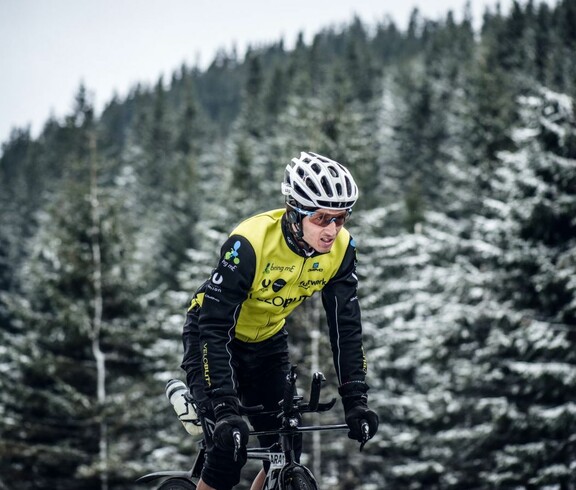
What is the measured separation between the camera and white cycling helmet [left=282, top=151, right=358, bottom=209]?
424 cm

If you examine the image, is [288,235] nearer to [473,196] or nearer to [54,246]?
[54,246]

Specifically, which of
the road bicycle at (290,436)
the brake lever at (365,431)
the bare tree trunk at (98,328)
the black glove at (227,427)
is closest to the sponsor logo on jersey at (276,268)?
the road bicycle at (290,436)

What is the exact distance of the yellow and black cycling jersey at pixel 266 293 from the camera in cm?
424

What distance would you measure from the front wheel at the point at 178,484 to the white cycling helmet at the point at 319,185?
223 cm

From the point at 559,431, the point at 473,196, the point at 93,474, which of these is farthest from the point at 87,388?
the point at 473,196

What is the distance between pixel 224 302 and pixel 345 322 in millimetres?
902

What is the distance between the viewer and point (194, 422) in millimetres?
4738

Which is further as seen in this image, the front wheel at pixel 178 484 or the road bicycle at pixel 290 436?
the front wheel at pixel 178 484

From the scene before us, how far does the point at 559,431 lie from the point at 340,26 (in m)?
179

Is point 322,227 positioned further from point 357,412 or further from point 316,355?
point 316,355

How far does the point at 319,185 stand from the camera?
4242 mm

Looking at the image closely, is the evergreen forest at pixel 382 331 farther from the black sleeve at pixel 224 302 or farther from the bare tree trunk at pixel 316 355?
the black sleeve at pixel 224 302

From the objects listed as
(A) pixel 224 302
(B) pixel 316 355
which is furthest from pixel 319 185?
(B) pixel 316 355

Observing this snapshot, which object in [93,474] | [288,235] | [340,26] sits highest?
[340,26]
